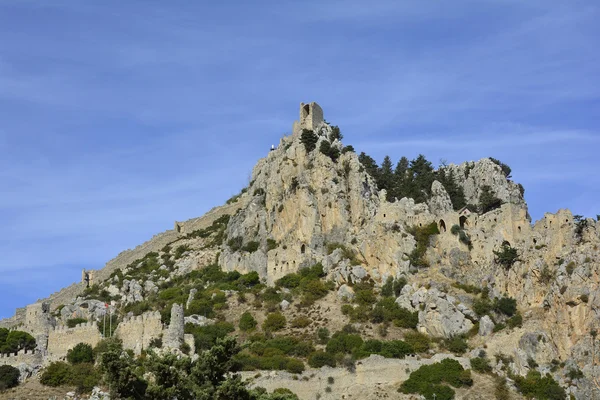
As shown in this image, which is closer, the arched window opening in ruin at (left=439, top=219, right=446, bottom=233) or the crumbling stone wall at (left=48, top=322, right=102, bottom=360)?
the crumbling stone wall at (left=48, top=322, right=102, bottom=360)

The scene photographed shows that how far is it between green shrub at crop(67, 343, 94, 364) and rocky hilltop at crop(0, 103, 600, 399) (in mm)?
749

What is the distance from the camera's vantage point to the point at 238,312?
229ft

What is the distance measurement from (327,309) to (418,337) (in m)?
7.95

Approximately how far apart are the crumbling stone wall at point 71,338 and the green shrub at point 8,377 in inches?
113

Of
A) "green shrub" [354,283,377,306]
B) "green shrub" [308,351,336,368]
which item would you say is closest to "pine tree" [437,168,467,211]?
"green shrub" [354,283,377,306]

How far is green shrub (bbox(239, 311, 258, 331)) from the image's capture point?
66838 mm

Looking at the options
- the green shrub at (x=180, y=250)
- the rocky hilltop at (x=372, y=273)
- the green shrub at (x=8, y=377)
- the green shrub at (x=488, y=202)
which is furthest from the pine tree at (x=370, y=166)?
the green shrub at (x=8, y=377)

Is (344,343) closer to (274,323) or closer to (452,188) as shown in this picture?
(274,323)

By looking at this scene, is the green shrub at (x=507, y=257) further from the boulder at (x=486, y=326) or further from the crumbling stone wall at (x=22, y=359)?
the crumbling stone wall at (x=22, y=359)

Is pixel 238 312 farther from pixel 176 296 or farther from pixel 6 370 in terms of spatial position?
pixel 6 370

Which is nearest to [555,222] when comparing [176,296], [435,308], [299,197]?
[435,308]

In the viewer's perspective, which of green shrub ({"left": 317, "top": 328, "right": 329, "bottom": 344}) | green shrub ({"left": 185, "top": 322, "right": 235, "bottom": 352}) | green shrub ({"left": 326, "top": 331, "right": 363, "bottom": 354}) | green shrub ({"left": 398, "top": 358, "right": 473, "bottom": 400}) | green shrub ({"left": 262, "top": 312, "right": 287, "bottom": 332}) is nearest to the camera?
green shrub ({"left": 398, "top": 358, "right": 473, "bottom": 400})

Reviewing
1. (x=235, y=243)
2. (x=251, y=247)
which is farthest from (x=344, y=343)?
(x=235, y=243)

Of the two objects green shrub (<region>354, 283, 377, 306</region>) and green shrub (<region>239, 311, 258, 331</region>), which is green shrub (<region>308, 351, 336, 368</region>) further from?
green shrub (<region>239, 311, 258, 331</region>)
